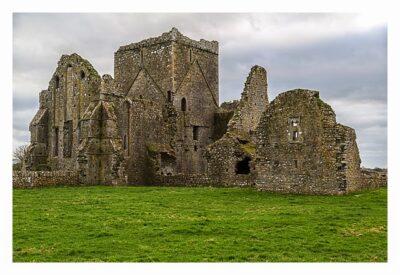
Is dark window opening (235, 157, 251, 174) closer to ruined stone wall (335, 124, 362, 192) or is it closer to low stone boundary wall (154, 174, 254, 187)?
low stone boundary wall (154, 174, 254, 187)

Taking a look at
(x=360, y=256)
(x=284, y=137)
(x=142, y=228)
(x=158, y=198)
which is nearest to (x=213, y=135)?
(x=284, y=137)

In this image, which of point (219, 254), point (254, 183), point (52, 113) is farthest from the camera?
point (52, 113)

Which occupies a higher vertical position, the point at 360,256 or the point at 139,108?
the point at 139,108

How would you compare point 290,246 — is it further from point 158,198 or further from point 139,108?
point 139,108

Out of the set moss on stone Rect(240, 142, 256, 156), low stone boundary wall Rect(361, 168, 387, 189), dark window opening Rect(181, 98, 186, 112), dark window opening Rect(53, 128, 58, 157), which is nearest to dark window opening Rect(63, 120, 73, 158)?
dark window opening Rect(53, 128, 58, 157)

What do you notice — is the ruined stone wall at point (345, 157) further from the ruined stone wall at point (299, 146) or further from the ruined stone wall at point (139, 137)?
the ruined stone wall at point (139, 137)

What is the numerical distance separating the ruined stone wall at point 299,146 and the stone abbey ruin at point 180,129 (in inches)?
2.1

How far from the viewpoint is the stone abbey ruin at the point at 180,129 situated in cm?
3086

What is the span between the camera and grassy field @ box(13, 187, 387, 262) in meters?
14.9

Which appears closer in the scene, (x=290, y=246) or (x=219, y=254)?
(x=219, y=254)

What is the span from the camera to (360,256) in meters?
15.0

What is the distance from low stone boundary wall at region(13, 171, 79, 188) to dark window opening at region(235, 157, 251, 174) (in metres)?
10.6

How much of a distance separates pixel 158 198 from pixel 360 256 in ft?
45.7

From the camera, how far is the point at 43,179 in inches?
1359
